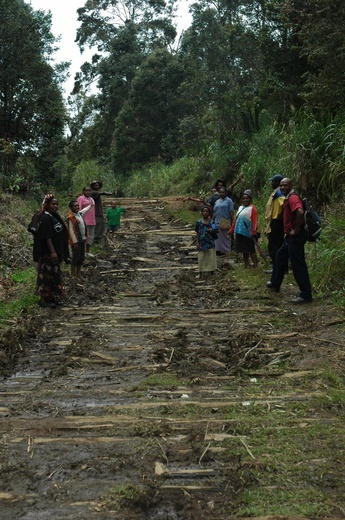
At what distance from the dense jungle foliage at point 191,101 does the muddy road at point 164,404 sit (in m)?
2.68

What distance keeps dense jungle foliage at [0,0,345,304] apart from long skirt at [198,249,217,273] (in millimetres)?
2094

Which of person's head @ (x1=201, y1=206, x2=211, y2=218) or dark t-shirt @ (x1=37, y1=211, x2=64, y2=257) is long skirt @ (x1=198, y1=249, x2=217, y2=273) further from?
dark t-shirt @ (x1=37, y1=211, x2=64, y2=257)

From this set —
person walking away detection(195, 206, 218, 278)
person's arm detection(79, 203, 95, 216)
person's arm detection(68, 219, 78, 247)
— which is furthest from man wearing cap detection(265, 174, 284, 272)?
person's arm detection(79, 203, 95, 216)

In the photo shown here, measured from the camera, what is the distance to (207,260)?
12164 mm

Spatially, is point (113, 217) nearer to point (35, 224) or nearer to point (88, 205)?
point (88, 205)

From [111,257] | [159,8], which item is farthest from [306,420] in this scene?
[159,8]

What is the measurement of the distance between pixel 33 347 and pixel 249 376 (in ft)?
8.81

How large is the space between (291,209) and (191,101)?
24.8m

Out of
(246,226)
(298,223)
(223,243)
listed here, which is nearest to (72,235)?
(246,226)

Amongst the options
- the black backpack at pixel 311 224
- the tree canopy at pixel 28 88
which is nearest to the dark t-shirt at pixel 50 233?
the black backpack at pixel 311 224

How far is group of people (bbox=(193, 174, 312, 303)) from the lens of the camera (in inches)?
356

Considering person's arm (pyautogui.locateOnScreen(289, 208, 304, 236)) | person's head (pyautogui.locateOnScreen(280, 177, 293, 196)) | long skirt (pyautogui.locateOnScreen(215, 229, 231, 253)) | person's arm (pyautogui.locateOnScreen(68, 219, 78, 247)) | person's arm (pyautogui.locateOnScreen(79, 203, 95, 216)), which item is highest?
person's head (pyautogui.locateOnScreen(280, 177, 293, 196))

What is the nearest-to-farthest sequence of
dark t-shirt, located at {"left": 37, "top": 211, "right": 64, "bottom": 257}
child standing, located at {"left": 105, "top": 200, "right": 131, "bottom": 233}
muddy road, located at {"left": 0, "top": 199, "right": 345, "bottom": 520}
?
muddy road, located at {"left": 0, "top": 199, "right": 345, "bottom": 520} < dark t-shirt, located at {"left": 37, "top": 211, "right": 64, "bottom": 257} < child standing, located at {"left": 105, "top": 200, "right": 131, "bottom": 233}

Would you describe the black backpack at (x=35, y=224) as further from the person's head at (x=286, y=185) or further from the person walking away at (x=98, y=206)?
the person walking away at (x=98, y=206)
